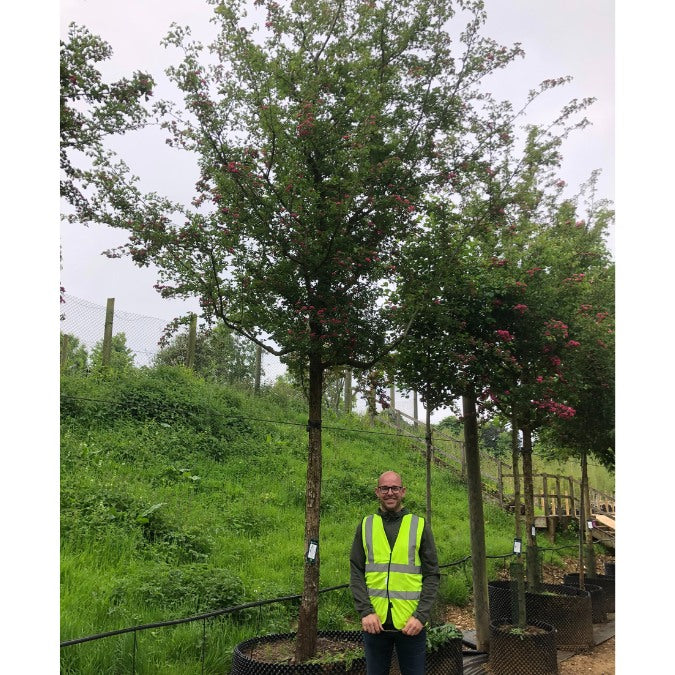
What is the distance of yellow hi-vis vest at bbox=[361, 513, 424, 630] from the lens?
9.61 feet

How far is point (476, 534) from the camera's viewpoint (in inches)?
246

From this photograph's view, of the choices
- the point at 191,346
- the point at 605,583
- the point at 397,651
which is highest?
the point at 191,346

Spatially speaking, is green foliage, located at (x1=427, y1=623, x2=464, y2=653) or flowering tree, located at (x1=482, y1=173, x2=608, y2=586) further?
flowering tree, located at (x1=482, y1=173, x2=608, y2=586)

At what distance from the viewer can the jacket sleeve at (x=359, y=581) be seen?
293cm

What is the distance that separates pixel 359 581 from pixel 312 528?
152cm

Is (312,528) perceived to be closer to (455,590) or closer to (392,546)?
(392,546)

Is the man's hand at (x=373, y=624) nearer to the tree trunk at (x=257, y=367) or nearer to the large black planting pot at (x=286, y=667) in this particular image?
the large black planting pot at (x=286, y=667)

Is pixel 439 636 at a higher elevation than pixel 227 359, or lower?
lower

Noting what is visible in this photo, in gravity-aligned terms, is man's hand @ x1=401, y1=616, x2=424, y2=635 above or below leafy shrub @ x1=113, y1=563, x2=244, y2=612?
above

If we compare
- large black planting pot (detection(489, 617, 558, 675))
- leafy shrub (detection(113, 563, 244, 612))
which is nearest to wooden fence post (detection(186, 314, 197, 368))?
leafy shrub (detection(113, 563, 244, 612))

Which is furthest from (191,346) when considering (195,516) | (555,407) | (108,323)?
(555,407)

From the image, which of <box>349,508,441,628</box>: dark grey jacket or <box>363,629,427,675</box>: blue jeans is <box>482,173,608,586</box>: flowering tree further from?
<box>363,629,427,675</box>: blue jeans

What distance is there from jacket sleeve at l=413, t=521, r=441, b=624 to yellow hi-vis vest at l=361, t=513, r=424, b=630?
0.08 feet

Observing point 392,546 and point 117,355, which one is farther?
point 117,355
